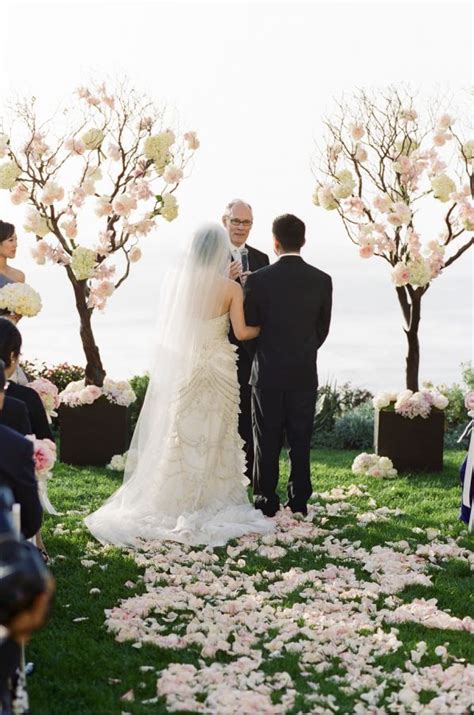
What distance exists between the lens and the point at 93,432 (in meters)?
10.2

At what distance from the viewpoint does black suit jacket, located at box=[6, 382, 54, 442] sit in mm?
5805

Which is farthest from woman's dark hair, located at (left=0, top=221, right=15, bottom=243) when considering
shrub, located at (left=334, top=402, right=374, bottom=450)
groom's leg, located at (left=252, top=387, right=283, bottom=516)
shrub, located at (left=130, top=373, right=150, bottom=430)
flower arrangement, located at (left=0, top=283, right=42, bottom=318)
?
shrub, located at (left=334, top=402, right=374, bottom=450)

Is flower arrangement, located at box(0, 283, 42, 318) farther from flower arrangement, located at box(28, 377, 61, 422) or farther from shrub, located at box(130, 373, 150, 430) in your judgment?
shrub, located at box(130, 373, 150, 430)

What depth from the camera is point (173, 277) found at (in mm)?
7277

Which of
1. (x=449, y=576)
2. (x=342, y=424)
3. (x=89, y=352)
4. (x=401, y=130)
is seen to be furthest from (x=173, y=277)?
(x=342, y=424)

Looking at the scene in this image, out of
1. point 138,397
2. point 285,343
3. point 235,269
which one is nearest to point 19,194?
point 138,397

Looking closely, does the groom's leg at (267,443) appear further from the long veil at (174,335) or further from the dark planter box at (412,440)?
the dark planter box at (412,440)

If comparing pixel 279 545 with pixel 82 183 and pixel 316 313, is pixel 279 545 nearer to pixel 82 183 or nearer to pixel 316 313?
pixel 316 313

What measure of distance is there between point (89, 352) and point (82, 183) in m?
1.80

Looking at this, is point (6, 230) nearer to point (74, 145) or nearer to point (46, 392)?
point (46, 392)

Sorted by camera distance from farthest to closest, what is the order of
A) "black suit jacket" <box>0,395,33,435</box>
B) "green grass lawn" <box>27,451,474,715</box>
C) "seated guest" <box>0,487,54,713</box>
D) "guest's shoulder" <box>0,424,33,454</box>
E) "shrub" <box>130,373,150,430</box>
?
"shrub" <box>130,373,150,430</box>, "black suit jacket" <box>0,395,33,435</box>, "green grass lawn" <box>27,451,474,715</box>, "guest's shoulder" <box>0,424,33,454</box>, "seated guest" <box>0,487,54,713</box>

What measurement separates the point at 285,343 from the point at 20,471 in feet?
13.1

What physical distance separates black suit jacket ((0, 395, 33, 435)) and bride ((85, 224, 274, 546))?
6.96 ft

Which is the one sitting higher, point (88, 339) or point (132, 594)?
point (88, 339)
